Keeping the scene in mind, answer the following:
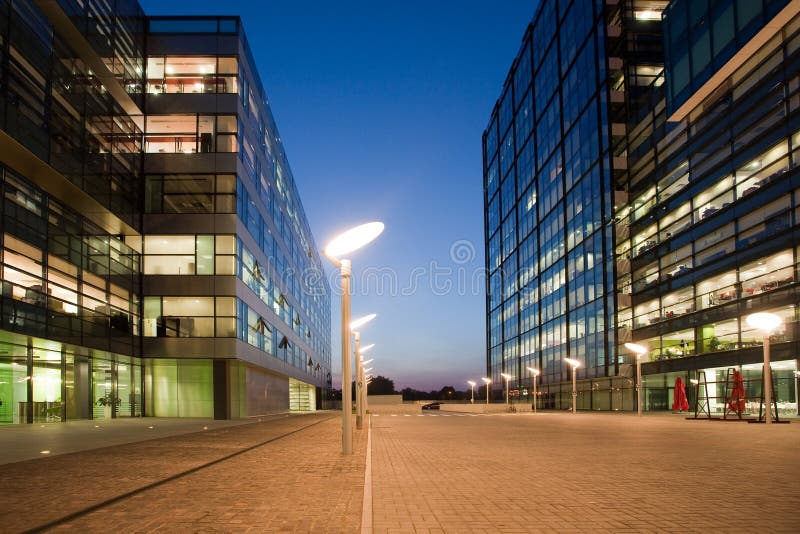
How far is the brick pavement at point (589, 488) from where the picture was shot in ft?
23.7

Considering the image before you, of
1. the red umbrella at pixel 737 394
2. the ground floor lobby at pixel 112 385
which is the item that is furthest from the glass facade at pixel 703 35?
the ground floor lobby at pixel 112 385

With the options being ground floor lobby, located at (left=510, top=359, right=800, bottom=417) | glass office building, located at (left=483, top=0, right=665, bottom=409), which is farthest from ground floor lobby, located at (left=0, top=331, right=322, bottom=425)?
glass office building, located at (left=483, top=0, right=665, bottom=409)

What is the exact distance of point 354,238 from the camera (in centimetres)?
1321

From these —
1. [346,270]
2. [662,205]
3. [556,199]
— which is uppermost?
[556,199]

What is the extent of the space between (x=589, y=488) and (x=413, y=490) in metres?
2.48

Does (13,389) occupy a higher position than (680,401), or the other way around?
(13,389)

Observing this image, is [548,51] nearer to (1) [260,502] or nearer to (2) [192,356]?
(2) [192,356]

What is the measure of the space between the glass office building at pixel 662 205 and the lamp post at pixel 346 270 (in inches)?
855

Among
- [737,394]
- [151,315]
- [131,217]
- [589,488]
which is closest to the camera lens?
[589,488]

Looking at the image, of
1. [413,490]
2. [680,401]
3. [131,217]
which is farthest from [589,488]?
[131,217]

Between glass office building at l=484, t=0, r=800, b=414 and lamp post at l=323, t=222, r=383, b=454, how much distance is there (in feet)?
71.2

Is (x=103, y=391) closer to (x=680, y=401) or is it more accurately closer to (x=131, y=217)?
(x=131, y=217)

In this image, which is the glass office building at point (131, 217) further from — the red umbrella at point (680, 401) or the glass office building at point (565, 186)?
the glass office building at point (565, 186)

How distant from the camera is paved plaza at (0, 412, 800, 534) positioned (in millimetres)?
7262
